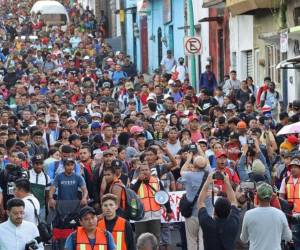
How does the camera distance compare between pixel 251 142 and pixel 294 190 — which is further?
pixel 251 142

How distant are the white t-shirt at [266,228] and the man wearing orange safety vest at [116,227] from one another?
127 cm

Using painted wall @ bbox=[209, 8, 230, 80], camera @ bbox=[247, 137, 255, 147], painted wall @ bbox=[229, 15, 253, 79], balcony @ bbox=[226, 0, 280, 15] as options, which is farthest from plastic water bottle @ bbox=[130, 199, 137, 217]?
painted wall @ bbox=[209, 8, 230, 80]

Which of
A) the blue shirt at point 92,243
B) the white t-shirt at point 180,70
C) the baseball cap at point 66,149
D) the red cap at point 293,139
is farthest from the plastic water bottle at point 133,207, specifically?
the white t-shirt at point 180,70

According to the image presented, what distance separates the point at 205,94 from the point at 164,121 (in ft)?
19.9

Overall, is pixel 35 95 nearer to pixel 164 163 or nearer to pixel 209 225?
pixel 164 163

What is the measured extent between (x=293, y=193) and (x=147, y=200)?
6.60 feet

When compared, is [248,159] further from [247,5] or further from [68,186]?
[247,5]

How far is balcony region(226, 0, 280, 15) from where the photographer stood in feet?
111

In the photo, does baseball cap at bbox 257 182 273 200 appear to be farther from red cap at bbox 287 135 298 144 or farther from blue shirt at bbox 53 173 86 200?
red cap at bbox 287 135 298 144

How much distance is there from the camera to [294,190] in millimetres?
17719

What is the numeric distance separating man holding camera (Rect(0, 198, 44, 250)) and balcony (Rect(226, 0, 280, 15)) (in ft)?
66.6

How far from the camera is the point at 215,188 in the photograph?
57.0 ft

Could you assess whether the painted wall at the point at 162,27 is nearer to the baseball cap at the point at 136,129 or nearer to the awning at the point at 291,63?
the awning at the point at 291,63

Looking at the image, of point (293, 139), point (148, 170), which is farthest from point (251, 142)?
point (148, 170)
